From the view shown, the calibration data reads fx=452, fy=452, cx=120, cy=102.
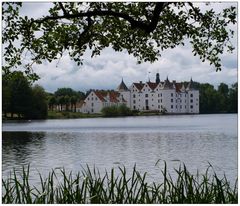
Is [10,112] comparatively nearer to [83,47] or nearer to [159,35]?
[83,47]

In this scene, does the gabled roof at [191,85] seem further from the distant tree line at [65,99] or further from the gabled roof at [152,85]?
the distant tree line at [65,99]

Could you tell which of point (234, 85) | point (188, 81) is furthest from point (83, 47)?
point (234, 85)

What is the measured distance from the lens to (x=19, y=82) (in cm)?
446

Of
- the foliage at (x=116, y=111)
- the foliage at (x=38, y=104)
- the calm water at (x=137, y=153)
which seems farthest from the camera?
the calm water at (x=137, y=153)

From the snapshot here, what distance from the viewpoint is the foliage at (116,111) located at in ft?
16.4

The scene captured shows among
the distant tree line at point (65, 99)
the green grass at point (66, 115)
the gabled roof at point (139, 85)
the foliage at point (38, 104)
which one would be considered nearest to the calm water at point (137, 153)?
the foliage at point (38, 104)

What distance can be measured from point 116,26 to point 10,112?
65.0 inches

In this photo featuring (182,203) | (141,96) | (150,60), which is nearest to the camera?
(182,203)

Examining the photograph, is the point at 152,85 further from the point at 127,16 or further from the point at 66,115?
the point at 66,115

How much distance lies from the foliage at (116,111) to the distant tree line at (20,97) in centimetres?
72

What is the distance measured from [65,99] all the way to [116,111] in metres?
0.59

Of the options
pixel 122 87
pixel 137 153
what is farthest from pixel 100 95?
pixel 137 153

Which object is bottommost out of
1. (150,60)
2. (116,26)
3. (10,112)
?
(10,112)

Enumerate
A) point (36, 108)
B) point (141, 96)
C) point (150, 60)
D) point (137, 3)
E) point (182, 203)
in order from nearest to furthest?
1. point (182, 203)
2. point (137, 3)
3. point (150, 60)
4. point (141, 96)
5. point (36, 108)
